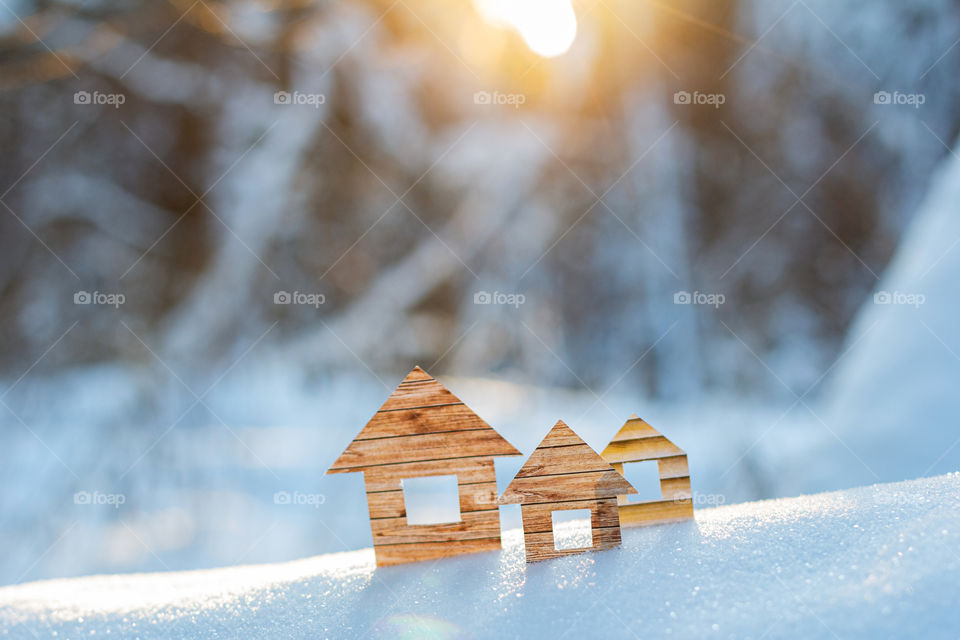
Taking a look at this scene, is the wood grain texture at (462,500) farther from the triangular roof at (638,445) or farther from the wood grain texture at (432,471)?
the triangular roof at (638,445)

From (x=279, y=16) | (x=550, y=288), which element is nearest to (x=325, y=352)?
(x=550, y=288)

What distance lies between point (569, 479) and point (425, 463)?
0.20 meters

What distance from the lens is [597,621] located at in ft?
1.93

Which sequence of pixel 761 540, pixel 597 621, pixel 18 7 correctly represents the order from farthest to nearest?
pixel 18 7, pixel 761 540, pixel 597 621

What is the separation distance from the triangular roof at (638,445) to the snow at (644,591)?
0.10m

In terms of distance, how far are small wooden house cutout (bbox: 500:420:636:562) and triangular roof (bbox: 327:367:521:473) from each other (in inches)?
2.1

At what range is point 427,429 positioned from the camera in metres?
0.86

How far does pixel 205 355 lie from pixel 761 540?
140 cm

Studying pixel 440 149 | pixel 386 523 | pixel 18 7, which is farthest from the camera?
pixel 440 149

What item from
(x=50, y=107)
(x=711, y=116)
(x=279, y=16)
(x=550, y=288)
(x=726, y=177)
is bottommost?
(x=550, y=288)

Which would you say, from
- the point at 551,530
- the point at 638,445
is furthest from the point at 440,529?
the point at 638,445

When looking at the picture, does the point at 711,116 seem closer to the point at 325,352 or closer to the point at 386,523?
the point at 325,352

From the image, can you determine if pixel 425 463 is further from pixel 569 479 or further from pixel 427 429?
pixel 569 479

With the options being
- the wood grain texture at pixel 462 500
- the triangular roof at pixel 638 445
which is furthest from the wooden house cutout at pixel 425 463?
the triangular roof at pixel 638 445
